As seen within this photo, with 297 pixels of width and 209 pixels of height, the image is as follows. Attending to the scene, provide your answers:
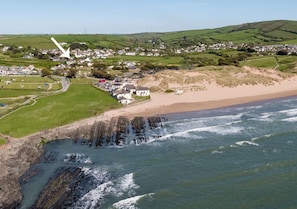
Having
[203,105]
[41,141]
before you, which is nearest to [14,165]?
[41,141]

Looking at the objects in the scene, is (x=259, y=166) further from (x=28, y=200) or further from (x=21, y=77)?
(x=21, y=77)

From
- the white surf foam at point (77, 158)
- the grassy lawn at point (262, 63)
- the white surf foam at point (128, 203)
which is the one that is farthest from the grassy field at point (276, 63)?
the white surf foam at point (128, 203)

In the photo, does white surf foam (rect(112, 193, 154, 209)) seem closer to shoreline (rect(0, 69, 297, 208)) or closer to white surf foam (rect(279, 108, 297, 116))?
shoreline (rect(0, 69, 297, 208))

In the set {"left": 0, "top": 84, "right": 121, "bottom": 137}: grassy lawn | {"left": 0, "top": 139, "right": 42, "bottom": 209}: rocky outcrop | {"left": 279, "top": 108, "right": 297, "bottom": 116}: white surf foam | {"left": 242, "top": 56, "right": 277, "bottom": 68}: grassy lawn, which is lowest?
{"left": 0, "top": 139, "right": 42, "bottom": 209}: rocky outcrop

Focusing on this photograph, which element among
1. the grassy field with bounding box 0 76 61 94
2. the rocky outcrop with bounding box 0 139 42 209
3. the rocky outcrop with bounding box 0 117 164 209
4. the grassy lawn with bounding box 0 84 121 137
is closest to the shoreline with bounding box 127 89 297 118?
the rocky outcrop with bounding box 0 117 164 209

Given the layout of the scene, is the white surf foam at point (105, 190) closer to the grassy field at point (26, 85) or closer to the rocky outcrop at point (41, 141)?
the rocky outcrop at point (41, 141)

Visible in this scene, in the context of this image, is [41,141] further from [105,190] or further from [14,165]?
[105,190]

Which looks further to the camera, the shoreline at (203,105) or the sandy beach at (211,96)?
the sandy beach at (211,96)
